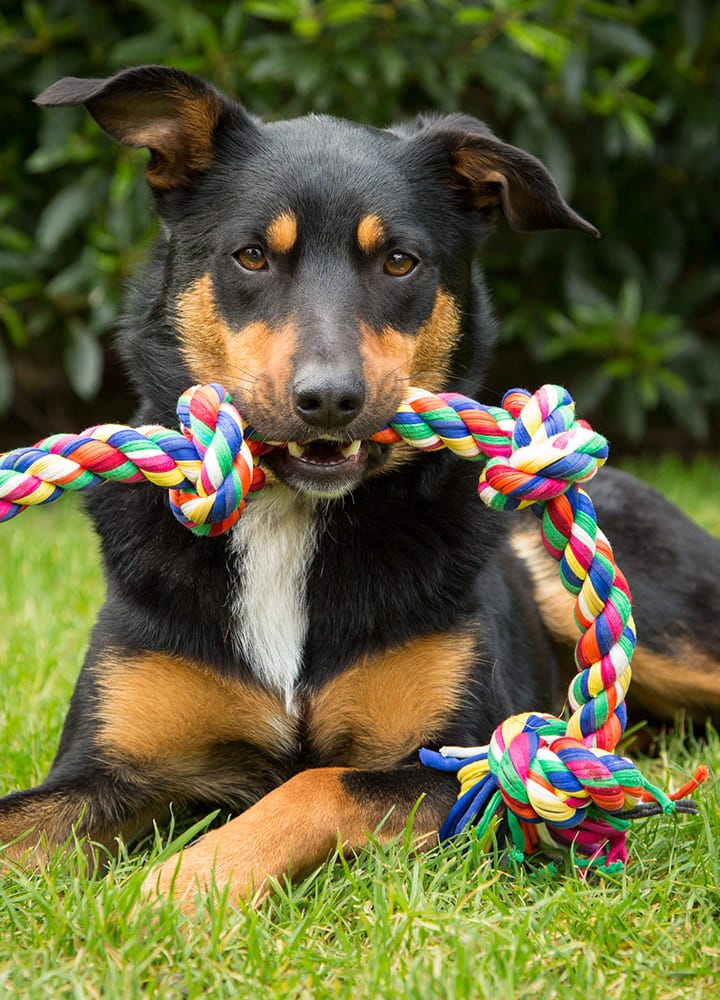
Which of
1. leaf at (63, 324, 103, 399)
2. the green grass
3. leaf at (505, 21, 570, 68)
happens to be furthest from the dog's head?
leaf at (63, 324, 103, 399)

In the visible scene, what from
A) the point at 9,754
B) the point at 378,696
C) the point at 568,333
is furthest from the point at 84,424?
the point at 378,696

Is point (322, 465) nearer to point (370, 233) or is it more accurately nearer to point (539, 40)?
point (370, 233)

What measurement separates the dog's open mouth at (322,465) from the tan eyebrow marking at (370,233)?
20.0 inches

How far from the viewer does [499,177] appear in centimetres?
334

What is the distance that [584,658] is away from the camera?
8.82 ft

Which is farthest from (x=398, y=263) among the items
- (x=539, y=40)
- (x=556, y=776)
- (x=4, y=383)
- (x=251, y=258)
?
(x=4, y=383)

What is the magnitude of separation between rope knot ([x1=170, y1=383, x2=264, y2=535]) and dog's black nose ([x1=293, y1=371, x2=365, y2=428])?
0.48ft

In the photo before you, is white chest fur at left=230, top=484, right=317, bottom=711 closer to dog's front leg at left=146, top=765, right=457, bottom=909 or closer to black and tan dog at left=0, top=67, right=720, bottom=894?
black and tan dog at left=0, top=67, right=720, bottom=894

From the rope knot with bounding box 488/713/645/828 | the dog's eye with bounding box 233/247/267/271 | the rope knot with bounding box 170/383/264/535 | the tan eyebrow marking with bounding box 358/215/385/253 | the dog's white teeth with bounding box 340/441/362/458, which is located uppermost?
the tan eyebrow marking with bounding box 358/215/385/253

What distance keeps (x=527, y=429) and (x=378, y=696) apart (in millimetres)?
790

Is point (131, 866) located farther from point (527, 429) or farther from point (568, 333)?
point (568, 333)

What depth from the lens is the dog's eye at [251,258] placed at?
310 centimetres

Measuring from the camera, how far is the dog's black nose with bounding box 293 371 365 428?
2717 mm

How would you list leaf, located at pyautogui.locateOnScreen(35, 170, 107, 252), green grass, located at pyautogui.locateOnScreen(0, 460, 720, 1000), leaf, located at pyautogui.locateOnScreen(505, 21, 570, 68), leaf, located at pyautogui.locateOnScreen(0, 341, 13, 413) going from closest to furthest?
green grass, located at pyautogui.locateOnScreen(0, 460, 720, 1000), leaf, located at pyautogui.locateOnScreen(505, 21, 570, 68), leaf, located at pyautogui.locateOnScreen(35, 170, 107, 252), leaf, located at pyautogui.locateOnScreen(0, 341, 13, 413)
